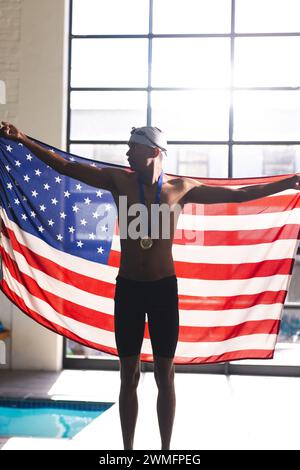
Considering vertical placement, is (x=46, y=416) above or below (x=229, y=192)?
below

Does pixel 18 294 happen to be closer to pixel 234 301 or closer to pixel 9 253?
pixel 9 253

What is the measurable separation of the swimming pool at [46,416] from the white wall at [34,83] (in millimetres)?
864

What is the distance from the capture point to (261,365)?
465cm

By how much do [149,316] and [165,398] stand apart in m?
0.35

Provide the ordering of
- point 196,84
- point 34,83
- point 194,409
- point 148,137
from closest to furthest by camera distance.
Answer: point 148,137, point 194,409, point 34,83, point 196,84

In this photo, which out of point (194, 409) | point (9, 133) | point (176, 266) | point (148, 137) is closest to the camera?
point (148, 137)

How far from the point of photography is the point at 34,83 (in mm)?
4594

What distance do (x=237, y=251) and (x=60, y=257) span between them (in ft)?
3.05

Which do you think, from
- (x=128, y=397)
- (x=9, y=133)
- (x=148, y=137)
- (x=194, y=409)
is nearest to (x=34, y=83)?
Result: (x=9, y=133)

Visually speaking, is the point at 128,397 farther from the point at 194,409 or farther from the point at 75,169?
the point at 194,409

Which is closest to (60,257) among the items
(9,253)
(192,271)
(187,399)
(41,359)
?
(9,253)

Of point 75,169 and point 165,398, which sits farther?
point 75,169

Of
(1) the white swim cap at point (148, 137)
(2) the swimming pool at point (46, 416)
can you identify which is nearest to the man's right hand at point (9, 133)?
(1) the white swim cap at point (148, 137)
